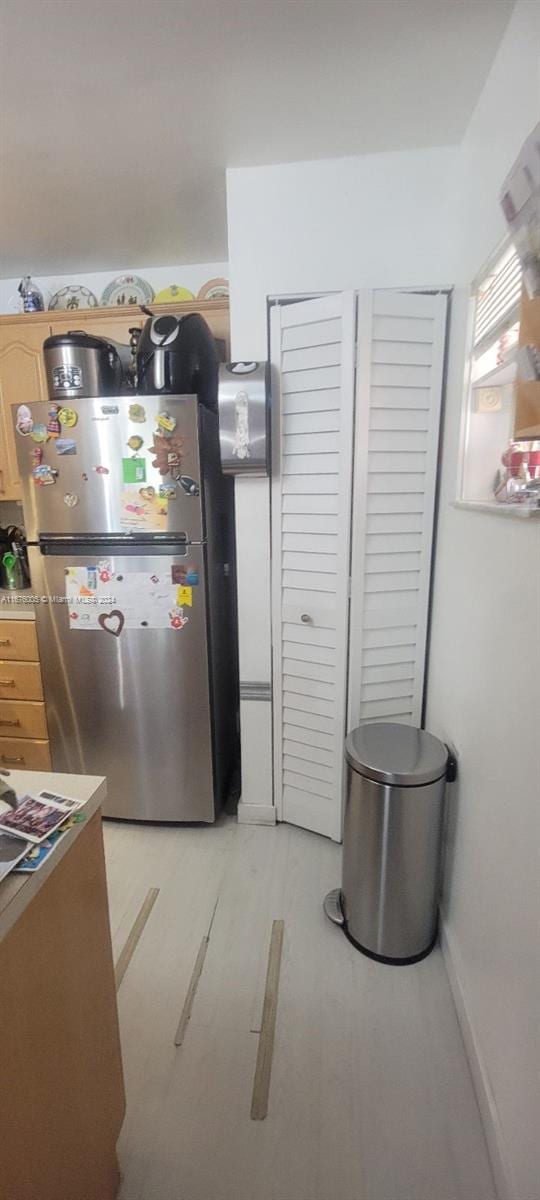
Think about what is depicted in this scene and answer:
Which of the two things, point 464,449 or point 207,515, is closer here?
point 464,449

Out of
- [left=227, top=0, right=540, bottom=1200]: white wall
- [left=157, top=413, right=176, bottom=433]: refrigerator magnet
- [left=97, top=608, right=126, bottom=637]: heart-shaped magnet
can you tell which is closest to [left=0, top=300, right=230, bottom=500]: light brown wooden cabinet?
[left=227, top=0, right=540, bottom=1200]: white wall

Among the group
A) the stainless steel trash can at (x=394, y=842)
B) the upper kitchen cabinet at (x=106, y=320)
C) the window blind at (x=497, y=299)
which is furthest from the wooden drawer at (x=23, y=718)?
the window blind at (x=497, y=299)

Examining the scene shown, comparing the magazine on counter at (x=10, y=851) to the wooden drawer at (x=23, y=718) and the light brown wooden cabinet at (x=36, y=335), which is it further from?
the light brown wooden cabinet at (x=36, y=335)


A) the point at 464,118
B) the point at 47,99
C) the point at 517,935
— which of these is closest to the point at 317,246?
the point at 464,118

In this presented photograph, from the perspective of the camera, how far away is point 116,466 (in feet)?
5.57

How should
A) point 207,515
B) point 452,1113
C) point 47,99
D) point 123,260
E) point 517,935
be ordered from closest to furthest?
point 517,935, point 452,1113, point 47,99, point 207,515, point 123,260

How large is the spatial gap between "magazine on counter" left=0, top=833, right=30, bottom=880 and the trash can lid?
921 millimetres

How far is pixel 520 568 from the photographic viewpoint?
0.96 m

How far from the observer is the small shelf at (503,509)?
0.88 m

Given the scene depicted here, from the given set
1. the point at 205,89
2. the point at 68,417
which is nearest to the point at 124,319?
the point at 68,417

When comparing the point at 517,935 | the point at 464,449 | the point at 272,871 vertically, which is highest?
the point at 464,449

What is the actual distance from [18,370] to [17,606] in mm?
1038

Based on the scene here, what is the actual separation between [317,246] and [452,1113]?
235 centimetres

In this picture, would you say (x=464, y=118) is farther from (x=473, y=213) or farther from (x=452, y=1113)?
(x=452, y=1113)
